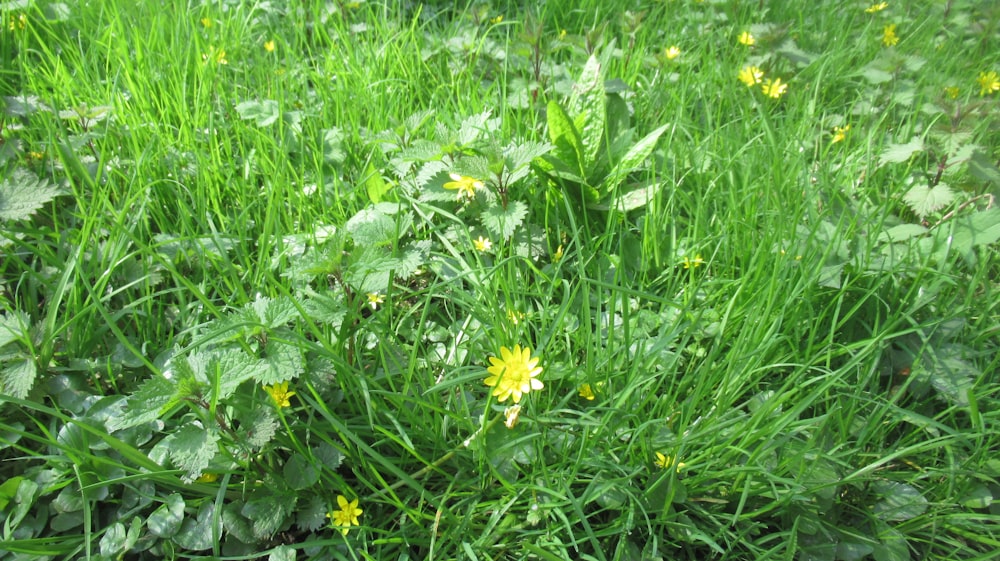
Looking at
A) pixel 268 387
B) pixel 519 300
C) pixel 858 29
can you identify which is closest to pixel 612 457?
pixel 519 300

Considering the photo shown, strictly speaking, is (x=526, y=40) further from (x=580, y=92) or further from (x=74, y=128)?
(x=74, y=128)

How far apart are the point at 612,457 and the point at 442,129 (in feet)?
3.25

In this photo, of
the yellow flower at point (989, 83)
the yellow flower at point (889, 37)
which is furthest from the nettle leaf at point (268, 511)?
the yellow flower at point (889, 37)

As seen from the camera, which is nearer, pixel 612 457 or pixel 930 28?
pixel 612 457

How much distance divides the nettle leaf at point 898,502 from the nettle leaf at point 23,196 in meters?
2.03

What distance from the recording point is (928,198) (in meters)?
1.82

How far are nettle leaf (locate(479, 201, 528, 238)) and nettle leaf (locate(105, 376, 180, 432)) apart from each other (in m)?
0.84

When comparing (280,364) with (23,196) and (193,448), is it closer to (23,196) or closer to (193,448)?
(193,448)

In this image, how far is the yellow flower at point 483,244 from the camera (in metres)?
1.79

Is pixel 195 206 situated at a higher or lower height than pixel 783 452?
higher

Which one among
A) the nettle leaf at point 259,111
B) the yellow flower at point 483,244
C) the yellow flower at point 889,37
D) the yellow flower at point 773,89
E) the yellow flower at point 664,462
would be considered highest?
the yellow flower at point 889,37

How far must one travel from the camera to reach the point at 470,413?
1483 mm

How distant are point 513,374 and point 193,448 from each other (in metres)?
0.61

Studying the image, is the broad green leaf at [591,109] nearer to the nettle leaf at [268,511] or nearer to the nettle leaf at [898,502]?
the nettle leaf at [898,502]
